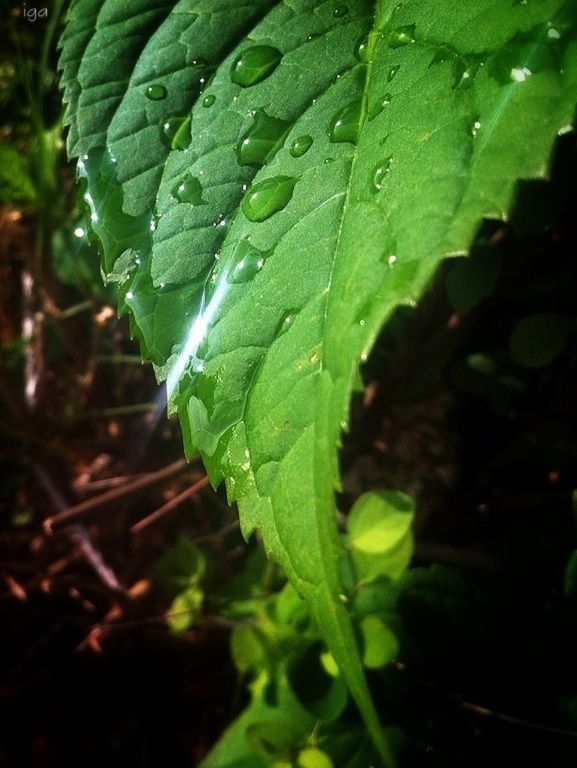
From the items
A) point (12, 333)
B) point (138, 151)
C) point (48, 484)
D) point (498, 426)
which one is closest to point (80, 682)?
point (48, 484)

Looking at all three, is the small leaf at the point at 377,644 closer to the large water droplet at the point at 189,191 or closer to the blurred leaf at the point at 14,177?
the large water droplet at the point at 189,191

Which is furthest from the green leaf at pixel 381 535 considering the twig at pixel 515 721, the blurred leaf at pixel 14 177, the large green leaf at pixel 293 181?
the blurred leaf at pixel 14 177

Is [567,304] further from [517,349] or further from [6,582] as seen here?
[6,582]

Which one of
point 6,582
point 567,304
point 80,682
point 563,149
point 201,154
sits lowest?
point 80,682

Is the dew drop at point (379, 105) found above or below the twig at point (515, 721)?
above

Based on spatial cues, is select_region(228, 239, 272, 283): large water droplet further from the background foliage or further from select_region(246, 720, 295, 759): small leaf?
select_region(246, 720, 295, 759): small leaf

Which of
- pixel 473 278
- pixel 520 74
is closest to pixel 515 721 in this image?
pixel 473 278
